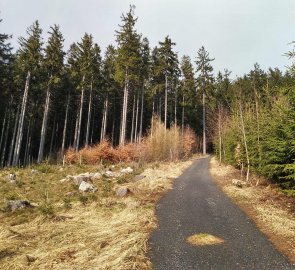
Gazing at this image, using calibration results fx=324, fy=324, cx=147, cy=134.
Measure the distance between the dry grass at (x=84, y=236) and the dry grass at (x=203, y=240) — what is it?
138 centimetres

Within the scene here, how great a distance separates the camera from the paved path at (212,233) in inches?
307

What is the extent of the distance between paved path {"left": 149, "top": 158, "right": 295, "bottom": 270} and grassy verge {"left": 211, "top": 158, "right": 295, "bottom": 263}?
367 millimetres

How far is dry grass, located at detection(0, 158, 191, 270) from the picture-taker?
780 centimetres

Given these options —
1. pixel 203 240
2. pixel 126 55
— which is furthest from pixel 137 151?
pixel 203 240

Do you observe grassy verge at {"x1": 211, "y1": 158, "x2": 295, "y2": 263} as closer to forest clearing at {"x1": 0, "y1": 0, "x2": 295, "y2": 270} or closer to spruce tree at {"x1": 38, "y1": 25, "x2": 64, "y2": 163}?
forest clearing at {"x1": 0, "y1": 0, "x2": 295, "y2": 270}

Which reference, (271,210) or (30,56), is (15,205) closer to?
(271,210)

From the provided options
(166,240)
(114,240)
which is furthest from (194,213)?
(114,240)

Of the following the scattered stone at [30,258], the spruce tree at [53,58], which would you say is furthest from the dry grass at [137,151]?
the scattered stone at [30,258]

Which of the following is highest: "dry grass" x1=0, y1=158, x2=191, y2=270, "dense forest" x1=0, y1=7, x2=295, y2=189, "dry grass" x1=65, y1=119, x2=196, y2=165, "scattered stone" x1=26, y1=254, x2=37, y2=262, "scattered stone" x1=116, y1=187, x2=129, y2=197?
"dense forest" x1=0, y1=7, x2=295, y2=189

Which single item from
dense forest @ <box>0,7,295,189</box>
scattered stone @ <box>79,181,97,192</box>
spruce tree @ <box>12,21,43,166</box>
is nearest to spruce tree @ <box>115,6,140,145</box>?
dense forest @ <box>0,7,295,189</box>

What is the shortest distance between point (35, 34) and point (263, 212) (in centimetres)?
3480

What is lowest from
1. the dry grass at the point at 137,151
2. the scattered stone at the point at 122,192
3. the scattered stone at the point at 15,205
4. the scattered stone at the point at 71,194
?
the scattered stone at the point at 15,205

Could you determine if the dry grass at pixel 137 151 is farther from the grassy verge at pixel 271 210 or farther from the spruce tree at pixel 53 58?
the grassy verge at pixel 271 210

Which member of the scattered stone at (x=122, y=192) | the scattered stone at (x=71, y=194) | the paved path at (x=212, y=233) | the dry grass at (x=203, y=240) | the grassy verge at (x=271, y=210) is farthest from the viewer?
the scattered stone at (x=71, y=194)
